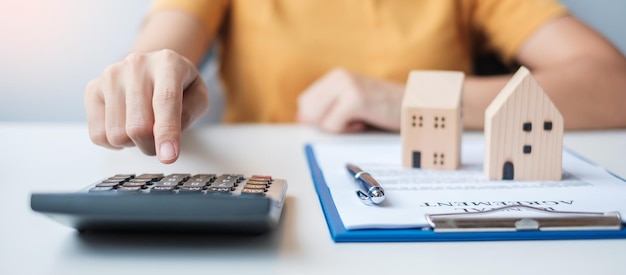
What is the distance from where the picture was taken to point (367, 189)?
469 mm

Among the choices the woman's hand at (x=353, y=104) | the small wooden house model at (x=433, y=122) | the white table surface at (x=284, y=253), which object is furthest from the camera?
Answer: the woman's hand at (x=353, y=104)

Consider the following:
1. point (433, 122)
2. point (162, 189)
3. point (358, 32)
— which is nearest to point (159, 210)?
point (162, 189)

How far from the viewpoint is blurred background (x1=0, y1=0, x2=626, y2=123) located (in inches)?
53.0

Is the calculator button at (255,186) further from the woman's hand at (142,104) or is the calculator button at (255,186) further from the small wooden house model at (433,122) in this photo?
the small wooden house model at (433,122)

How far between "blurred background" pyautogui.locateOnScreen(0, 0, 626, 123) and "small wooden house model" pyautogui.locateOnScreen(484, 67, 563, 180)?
87cm

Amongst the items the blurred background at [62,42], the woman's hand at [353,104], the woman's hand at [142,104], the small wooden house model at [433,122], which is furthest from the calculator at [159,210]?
the blurred background at [62,42]

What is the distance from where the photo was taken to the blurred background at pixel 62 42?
4.42 feet

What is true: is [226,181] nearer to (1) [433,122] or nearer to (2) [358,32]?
(1) [433,122]

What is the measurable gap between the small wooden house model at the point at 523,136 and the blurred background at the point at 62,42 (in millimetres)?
874

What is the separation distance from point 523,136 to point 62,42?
1.13 m

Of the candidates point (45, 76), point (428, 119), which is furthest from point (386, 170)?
A: point (45, 76)

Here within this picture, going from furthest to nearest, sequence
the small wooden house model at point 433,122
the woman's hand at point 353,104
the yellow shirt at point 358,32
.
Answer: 1. the yellow shirt at point 358,32
2. the woman's hand at point 353,104
3. the small wooden house model at point 433,122

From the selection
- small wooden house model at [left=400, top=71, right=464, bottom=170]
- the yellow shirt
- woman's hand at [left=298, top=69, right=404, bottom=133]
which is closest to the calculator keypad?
small wooden house model at [left=400, top=71, right=464, bottom=170]

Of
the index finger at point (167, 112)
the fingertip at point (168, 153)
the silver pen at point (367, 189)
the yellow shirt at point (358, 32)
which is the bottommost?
the silver pen at point (367, 189)
